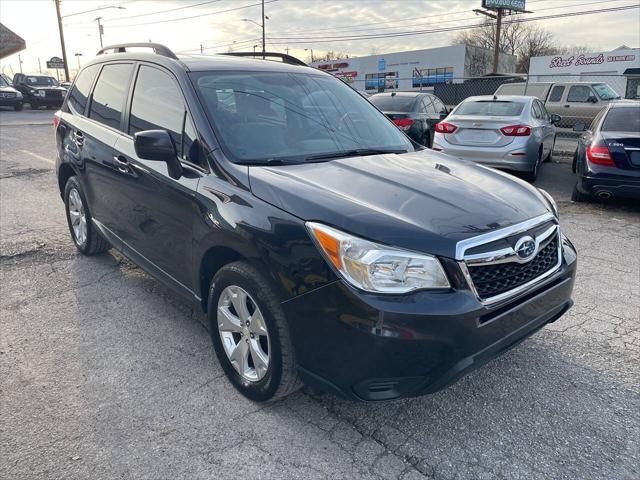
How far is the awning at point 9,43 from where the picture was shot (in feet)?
Answer: 78.6

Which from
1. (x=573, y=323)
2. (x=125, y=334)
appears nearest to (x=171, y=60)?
(x=125, y=334)

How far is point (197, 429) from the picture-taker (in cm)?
267

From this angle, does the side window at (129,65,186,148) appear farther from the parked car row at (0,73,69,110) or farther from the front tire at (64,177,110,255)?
the parked car row at (0,73,69,110)

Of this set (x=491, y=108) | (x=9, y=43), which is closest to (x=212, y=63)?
(x=491, y=108)

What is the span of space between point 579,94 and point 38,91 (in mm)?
25362

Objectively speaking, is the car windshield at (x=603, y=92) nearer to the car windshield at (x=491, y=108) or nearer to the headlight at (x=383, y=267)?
the car windshield at (x=491, y=108)

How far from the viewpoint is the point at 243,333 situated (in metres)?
2.83

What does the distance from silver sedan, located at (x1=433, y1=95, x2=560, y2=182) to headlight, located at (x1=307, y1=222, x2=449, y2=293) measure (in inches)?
270

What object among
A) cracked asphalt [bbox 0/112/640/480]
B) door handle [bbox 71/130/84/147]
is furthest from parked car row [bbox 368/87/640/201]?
door handle [bbox 71/130/84/147]

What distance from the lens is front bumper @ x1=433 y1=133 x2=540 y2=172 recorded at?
8.46 m

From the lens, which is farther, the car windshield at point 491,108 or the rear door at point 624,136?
the car windshield at point 491,108

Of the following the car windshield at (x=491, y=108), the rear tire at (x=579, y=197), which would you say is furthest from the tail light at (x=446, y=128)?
the rear tire at (x=579, y=197)

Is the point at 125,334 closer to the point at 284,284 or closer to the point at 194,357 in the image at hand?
the point at 194,357

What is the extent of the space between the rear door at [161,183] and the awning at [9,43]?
24837 millimetres
